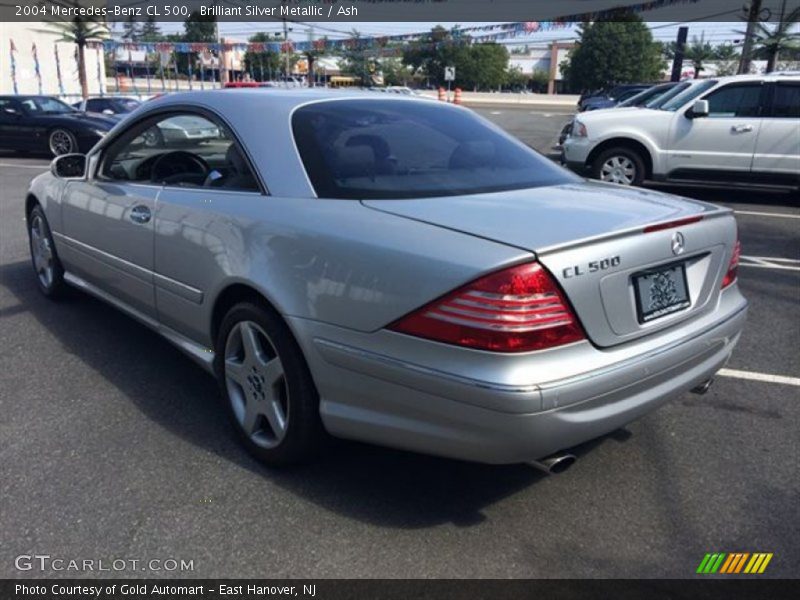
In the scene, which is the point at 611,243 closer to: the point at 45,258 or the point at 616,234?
the point at 616,234

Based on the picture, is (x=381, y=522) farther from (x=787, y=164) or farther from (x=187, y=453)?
(x=787, y=164)

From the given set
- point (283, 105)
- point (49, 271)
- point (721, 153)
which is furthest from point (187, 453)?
point (721, 153)

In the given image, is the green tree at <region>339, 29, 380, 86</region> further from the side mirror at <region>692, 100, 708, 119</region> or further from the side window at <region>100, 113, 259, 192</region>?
the side window at <region>100, 113, 259, 192</region>

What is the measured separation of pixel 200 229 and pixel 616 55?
8523 centimetres

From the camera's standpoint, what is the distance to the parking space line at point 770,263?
21.2 ft

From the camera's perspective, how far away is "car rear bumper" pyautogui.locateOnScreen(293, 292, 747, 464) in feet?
7.20

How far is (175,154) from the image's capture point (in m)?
4.05

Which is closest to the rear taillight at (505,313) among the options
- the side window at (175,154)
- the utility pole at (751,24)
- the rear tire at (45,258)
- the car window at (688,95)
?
the side window at (175,154)

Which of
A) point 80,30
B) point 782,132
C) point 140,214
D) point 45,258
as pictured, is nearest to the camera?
point 140,214

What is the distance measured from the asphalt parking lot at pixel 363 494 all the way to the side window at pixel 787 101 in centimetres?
694

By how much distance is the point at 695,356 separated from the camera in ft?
8.82

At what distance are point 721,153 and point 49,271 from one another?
28.4 ft

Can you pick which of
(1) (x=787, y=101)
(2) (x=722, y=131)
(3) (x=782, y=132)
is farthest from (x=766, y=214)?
(1) (x=787, y=101)

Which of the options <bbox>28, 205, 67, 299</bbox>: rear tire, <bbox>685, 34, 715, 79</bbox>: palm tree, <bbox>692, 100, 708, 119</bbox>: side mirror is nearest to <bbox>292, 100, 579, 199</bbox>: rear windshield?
<bbox>28, 205, 67, 299</bbox>: rear tire
